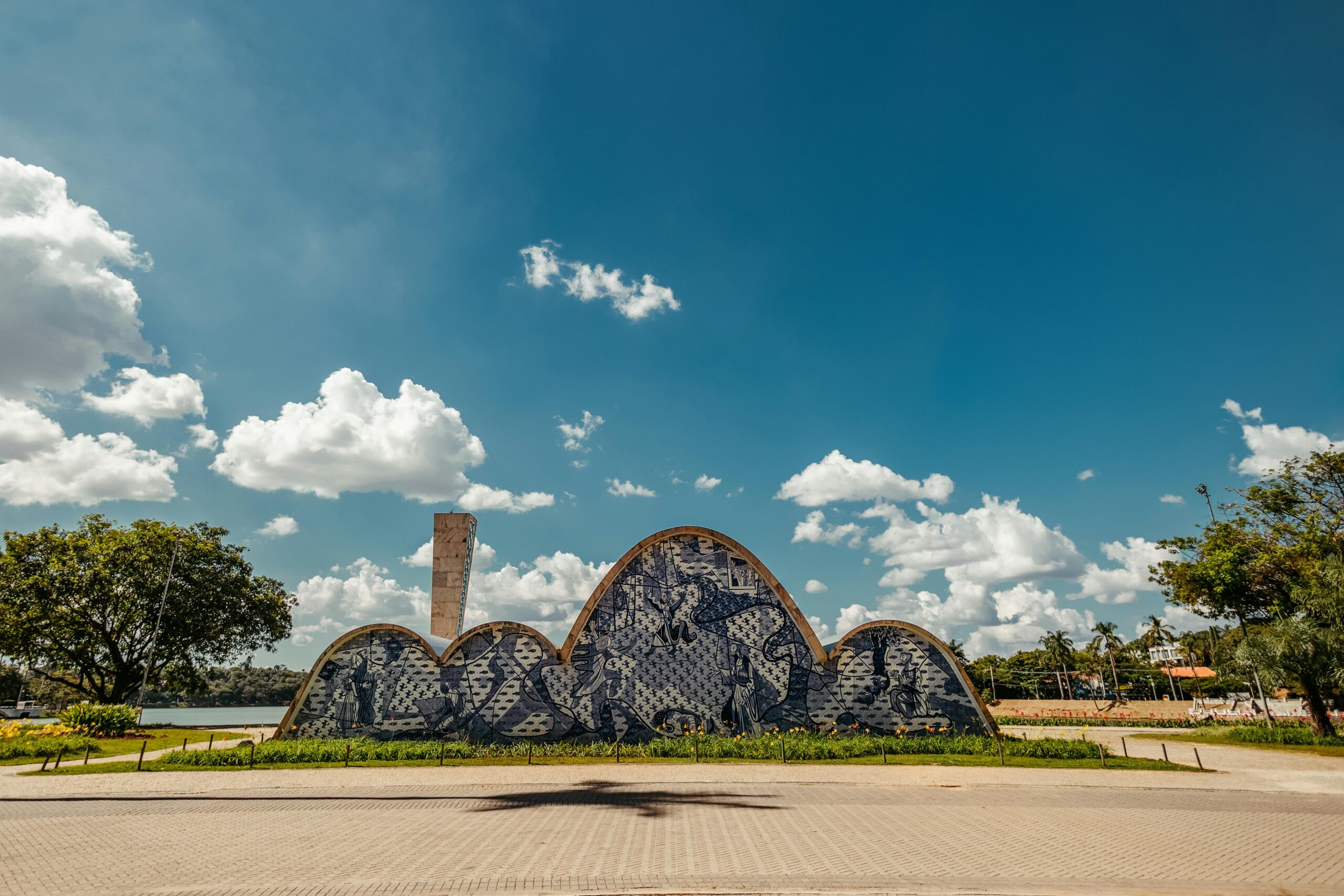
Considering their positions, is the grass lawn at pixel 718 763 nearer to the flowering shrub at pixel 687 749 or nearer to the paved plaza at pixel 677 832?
the flowering shrub at pixel 687 749

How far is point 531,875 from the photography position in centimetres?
745

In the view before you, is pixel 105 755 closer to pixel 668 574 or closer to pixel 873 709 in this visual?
pixel 668 574

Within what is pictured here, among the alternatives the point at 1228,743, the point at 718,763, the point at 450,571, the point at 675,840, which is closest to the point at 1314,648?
the point at 1228,743

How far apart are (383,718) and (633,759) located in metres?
7.92

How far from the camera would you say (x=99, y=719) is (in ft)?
76.1

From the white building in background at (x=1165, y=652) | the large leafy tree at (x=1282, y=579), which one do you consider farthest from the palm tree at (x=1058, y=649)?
the large leafy tree at (x=1282, y=579)

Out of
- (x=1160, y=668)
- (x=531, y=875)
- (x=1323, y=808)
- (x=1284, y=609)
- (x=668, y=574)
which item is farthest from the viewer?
(x=1160, y=668)

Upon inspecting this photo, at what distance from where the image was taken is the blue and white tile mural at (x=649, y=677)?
1916cm

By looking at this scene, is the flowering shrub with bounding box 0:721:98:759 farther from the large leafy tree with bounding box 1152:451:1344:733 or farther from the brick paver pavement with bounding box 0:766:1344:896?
the large leafy tree with bounding box 1152:451:1344:733

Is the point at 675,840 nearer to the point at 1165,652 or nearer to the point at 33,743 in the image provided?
the point at 33,743

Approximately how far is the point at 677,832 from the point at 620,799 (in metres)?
2.98

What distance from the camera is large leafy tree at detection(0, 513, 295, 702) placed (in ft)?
93.5

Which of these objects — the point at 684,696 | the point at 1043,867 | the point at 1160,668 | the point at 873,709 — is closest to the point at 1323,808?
the point at 1043,867

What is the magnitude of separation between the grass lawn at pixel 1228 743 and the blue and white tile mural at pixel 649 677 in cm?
1061
